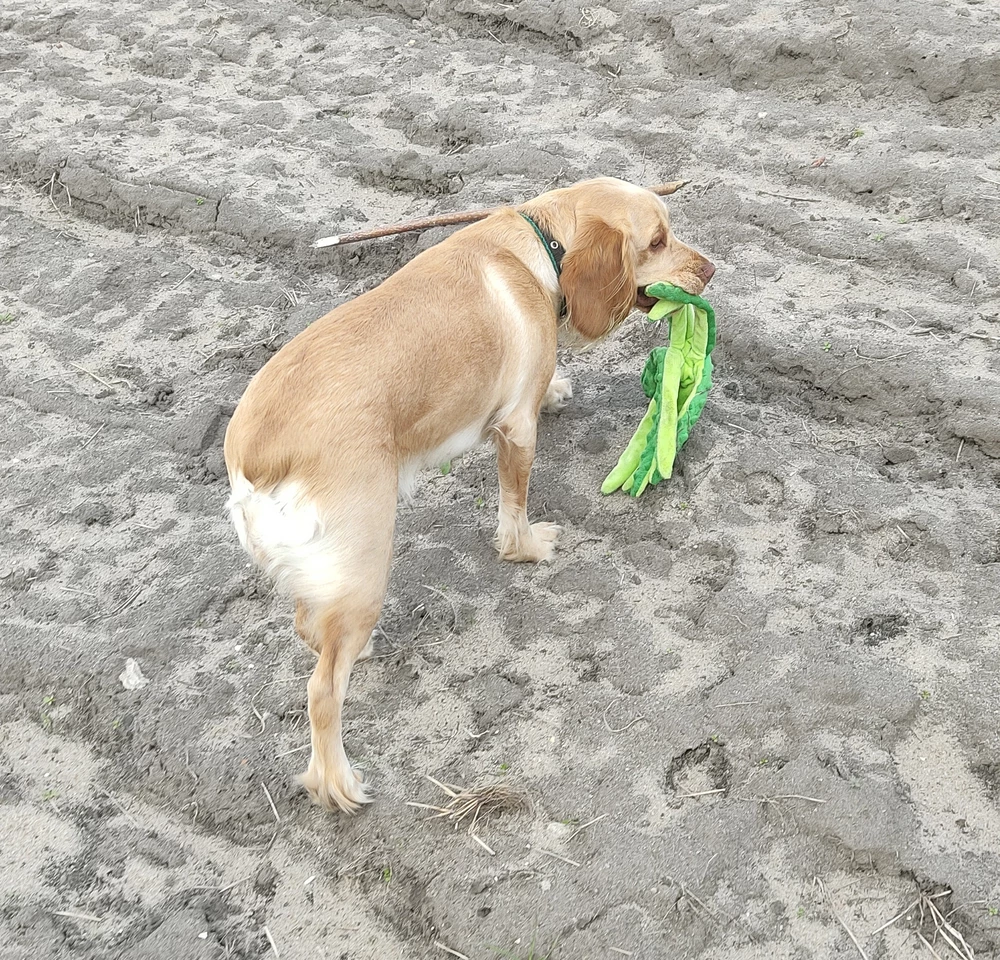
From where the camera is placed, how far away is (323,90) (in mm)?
6277

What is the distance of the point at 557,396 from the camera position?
4234mm

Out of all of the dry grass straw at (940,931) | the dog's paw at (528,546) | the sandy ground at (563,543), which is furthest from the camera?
the dog's paw at (528,546)

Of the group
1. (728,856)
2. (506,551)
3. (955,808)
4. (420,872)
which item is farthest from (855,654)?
(420,872)

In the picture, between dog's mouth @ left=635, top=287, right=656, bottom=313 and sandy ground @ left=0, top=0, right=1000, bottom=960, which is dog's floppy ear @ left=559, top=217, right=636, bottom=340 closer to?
dog's mouth @ left=635, top=287, right=656, bottom=313

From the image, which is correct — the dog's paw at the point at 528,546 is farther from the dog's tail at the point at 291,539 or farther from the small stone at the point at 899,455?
the small stone at the point at 899,455

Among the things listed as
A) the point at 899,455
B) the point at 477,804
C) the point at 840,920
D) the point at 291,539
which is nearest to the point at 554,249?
the point at 291,539

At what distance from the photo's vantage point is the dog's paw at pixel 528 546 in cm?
359

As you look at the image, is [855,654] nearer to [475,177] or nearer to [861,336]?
[861,336]

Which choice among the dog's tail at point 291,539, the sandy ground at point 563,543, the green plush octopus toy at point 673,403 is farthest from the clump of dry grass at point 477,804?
the green plush octopus toy at point 673,403

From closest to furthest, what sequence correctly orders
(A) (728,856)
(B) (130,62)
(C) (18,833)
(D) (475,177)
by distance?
(A) (728,856) → (C) (18,833) → (D) (475,177) → (B) (130,62)

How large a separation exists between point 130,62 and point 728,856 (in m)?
6.40

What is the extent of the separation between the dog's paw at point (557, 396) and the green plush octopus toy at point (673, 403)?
1.64 ft

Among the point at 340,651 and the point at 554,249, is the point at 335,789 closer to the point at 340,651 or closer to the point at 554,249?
the point at 340,651

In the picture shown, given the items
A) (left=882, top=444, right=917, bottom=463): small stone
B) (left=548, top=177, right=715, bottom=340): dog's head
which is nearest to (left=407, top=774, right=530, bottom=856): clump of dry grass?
(left=548, top=177, right=715, bottom=340): dog's head
